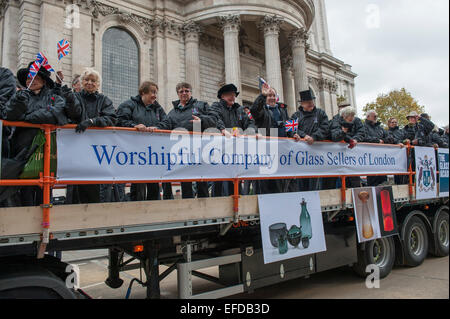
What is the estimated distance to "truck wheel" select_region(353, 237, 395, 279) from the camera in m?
6.38

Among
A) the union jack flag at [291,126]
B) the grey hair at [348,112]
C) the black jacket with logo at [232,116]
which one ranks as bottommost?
the union jack flag at [291,126]

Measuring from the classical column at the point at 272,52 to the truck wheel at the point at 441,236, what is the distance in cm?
1570

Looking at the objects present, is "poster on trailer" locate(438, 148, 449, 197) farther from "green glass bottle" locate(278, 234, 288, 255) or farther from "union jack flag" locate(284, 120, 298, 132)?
"green glass bottle" locate(278, 234, 288, 255)

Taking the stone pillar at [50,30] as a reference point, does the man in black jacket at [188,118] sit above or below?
below

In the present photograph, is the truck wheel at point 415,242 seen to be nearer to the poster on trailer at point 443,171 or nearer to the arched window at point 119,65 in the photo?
the poster on trailer at point 443,171

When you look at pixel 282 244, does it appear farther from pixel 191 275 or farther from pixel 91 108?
pixel 91 108

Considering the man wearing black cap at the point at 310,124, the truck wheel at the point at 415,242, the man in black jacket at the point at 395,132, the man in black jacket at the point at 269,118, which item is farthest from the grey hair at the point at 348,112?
the truck wheel at the point at 415,242

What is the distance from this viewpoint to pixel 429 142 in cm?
860

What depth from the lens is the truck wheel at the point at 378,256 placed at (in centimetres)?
638

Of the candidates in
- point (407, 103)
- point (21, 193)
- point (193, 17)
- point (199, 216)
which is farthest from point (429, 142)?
point (407, 103)

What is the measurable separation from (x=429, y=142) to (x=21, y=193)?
9.15 meters

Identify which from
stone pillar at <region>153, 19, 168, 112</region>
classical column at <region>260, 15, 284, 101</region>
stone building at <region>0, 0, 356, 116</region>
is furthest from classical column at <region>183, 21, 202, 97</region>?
classical column at <region>260, 15, 284, 101</region>

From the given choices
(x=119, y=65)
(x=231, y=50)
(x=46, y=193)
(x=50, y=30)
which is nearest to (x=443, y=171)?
(x=46, y=193)

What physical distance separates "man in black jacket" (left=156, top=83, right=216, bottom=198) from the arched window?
15542mm
